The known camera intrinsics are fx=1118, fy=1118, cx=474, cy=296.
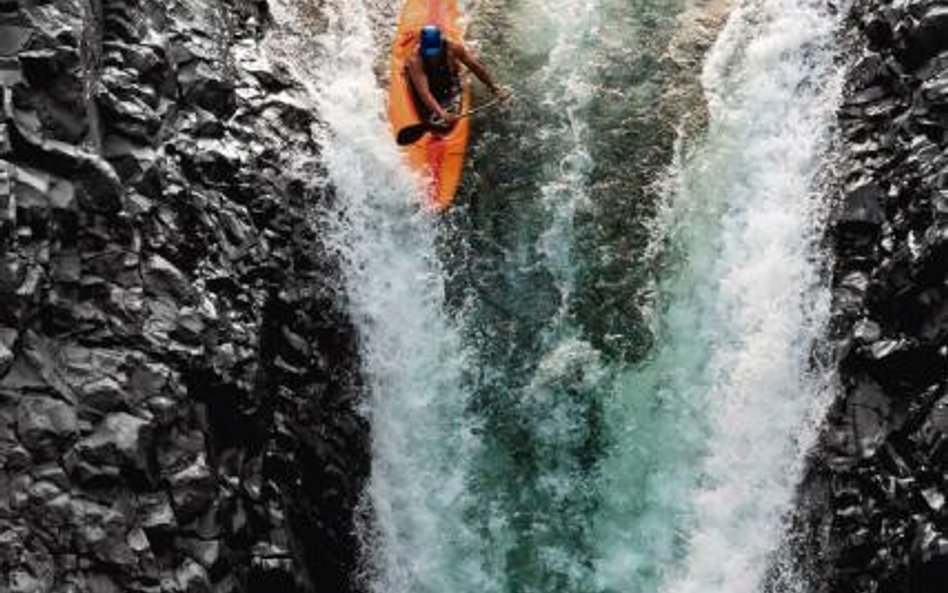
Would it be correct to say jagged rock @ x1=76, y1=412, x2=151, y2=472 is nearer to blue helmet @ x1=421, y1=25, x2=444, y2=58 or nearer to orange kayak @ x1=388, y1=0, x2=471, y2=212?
orange kayak @ x1=388, y1=0, x2=471, y2=212

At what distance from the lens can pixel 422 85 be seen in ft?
43.6

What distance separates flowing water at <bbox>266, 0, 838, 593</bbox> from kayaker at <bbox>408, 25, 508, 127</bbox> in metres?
0.46

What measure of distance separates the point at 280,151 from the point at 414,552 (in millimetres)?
4548

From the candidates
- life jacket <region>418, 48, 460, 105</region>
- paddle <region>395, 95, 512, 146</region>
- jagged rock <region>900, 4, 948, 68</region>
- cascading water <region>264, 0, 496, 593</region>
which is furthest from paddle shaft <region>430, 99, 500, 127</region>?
jagged rock <region>900, 4, 948, 68</region>

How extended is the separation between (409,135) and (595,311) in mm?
3116

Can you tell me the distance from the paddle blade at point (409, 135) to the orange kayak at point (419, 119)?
0.05m

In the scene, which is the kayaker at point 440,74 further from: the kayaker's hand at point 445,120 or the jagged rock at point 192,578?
the jagged rock at point 192,578

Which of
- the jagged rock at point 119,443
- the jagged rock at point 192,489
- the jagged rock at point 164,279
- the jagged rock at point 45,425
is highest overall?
the jagged rock at point 164,279

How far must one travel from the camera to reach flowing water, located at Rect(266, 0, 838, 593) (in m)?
10.9

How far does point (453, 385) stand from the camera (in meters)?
11.8

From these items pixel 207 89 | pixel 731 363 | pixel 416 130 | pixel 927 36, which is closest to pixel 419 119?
pixel 416 130

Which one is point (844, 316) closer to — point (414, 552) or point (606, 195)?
point (606, 195)

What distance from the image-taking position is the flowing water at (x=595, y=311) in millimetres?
10859

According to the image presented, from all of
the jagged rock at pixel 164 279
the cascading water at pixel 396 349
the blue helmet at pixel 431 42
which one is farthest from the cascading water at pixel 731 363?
the jagged rock at pixel 164 279
